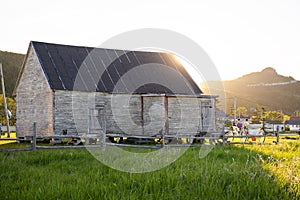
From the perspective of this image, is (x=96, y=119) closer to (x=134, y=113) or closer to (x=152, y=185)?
(x=134, y=113)

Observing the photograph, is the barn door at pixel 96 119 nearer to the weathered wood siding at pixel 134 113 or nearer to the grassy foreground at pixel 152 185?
the weathered wood siding at pixel 134 113

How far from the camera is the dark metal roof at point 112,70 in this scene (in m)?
22.7

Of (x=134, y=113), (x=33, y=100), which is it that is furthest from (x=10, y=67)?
(x=134, y=113)

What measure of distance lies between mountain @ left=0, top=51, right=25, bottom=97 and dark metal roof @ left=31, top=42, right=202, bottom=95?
37.4m

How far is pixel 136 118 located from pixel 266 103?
15278cm

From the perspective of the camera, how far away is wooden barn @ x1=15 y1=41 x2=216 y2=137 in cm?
2188

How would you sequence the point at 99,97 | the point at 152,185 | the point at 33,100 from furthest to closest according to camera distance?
the point at 33,100 → the point at 99,97 → the point at 152,185

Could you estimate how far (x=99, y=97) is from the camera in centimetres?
→ 2302

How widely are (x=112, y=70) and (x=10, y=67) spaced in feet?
159

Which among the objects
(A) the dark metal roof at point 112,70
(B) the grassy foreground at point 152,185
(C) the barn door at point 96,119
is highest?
(A) the dark metal roof at point 112,70

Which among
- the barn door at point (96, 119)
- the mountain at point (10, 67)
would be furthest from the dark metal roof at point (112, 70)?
the mountain at point (10, 67)

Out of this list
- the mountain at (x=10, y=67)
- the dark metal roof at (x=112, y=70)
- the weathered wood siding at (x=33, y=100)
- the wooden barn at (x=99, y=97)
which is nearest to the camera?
the weathered wood siding at (x=33, y=100)

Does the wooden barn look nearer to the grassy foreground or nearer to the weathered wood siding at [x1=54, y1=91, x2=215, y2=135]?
the weathered wood siding at [x1=54, y1=91, x2=215, y2=135]

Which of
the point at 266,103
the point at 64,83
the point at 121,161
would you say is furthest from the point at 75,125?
the point at 266,103
